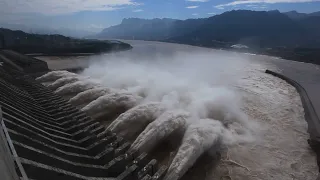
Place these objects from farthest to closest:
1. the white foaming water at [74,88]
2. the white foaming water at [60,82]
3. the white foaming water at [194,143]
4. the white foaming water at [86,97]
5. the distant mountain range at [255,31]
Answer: the distant mountain range at [255,31] → the white foaming water at [60,82] → the white foaming water at [74,88] → the white foaming water at [86,97] → the white foaming water at [194,143]

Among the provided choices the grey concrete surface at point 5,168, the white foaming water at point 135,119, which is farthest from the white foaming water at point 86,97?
the grey concrete surface at point 5,168

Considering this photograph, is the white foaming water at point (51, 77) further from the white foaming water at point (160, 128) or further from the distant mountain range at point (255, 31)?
the distant mountain range at point (255, 31)

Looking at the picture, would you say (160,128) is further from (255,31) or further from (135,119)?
(255,31)

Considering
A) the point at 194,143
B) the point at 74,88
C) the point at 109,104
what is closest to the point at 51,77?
the point at 74,88

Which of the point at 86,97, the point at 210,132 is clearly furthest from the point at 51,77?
the point at 210,132

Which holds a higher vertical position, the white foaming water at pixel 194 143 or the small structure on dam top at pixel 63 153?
the small structure on dam top at pixel 63 153

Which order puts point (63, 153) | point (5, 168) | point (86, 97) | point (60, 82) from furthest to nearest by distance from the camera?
point (60, 82) < point (86, 97) < point (63, 153) < point (5, 168)

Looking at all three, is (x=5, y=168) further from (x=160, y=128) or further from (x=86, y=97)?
(x=86, y=97)

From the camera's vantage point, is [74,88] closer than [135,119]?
No

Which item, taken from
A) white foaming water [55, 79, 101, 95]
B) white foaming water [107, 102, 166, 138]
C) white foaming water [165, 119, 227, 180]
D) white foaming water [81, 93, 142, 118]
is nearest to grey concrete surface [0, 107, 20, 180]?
white foaming water [165, 119, 227, 180]

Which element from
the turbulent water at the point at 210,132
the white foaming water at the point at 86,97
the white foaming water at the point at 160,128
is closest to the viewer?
the turbulent water at the point at 210,132

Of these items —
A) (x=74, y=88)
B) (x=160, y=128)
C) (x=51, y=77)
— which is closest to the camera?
(x=160, y=128)

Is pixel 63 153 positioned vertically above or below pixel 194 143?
above

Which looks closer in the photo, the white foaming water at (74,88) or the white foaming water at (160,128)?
the white foaming water at (160,128)
